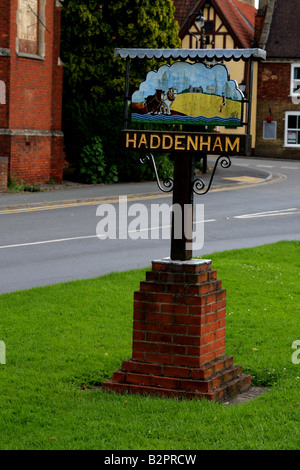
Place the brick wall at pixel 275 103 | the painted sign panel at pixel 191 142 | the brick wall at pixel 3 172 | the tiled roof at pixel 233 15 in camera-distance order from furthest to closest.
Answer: the brick wall at pixel 275 103
the tiled roof at pixel 233 15
the brick wall at pixel 3 172
the painted sign panel at pixel 191 142

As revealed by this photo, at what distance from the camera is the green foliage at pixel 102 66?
1167 inches

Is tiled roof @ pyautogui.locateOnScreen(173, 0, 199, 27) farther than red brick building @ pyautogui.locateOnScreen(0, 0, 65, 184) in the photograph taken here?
Yes

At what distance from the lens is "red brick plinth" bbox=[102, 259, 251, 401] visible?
270 inches

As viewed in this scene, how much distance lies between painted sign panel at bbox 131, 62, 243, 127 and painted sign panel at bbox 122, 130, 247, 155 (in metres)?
0.12

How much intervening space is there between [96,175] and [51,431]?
23662mm

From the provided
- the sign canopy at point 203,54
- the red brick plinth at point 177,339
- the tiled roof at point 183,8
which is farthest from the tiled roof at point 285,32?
the red brick plinth at point 177,339

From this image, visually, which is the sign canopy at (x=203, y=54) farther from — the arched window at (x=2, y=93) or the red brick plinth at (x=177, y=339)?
the arched window at (x=2, y=93)

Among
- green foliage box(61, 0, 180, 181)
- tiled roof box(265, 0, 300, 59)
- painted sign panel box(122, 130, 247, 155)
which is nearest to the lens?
painted sign panel box(122, 130, 247, 155)

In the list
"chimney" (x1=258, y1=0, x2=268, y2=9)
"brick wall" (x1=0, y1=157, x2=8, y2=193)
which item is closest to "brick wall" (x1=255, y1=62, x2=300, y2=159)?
"chimney" (x1=258, y1=0, x2=268, y2=9)

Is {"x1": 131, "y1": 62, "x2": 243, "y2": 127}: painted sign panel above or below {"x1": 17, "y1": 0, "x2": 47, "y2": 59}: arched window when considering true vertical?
below

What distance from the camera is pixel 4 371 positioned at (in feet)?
24.3

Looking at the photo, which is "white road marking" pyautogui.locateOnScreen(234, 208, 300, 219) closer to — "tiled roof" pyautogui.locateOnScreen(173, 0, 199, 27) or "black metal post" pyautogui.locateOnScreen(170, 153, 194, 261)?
"black metal post" pyautogui.locateOnScreen(170, 153, 194, 261)

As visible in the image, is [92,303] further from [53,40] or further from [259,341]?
[53,40]

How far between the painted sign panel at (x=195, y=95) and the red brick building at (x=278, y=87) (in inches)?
1730
